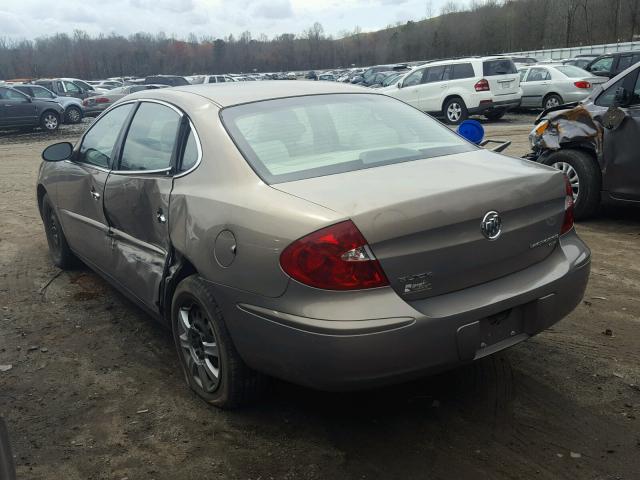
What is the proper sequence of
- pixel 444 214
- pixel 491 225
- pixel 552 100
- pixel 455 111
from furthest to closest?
pixel 552 100, pixel 455 111, pixel 491 225, pixel 444 214

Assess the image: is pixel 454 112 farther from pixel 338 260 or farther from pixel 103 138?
pixel 338 260

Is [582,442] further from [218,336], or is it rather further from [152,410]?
[152,410]

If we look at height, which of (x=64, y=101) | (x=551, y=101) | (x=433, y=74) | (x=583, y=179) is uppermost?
(x=433, y=74)

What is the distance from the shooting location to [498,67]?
60.1ft

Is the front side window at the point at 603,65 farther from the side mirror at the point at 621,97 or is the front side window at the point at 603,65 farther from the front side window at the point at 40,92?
the front side window at the point at 40,92

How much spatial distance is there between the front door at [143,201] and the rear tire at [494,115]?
16.0 metres

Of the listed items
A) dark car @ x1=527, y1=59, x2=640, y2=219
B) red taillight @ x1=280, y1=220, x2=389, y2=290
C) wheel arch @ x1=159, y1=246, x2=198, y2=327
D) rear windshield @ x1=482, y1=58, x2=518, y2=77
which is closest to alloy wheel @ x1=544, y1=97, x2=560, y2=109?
rear windshield @ x1=482, y1=58, x2=518, y2=77

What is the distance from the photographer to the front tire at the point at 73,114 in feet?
81.4

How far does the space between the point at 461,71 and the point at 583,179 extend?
12654 mm

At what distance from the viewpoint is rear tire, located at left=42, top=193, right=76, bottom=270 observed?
18.3 feet

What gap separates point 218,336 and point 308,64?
126435 mm

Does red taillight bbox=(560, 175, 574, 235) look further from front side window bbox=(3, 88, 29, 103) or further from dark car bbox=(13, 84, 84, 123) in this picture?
dark car bbox=(13, 84, 84, 123)

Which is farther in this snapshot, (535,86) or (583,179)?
(535,86)

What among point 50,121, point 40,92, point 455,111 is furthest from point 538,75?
point 40,92
